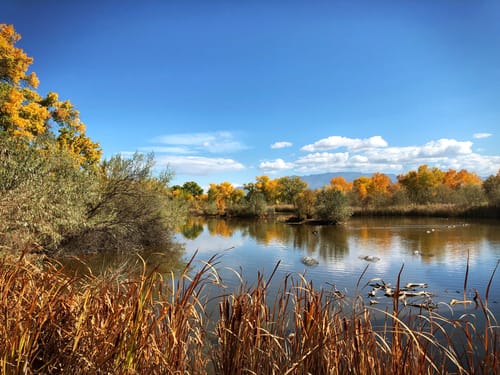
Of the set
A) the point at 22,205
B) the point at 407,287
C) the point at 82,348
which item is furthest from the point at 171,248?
the point at 82,348

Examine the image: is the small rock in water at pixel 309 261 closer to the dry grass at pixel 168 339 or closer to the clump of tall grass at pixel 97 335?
the dry grass at pixel 168 339

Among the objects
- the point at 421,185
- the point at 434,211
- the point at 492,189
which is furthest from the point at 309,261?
the point at 421,185

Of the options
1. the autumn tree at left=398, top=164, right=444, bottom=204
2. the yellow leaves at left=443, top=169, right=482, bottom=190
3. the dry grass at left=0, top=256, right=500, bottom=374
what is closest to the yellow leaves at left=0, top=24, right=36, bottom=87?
the dry grass at left=0, top=256, right=500, bottom=374

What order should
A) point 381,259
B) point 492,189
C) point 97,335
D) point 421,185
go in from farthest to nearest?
1. point 421,185
2. point 492,189
3. point 381,259
4. point 97,335

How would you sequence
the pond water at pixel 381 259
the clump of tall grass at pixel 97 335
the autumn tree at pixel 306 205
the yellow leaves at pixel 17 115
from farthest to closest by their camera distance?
the autumn tree at pixel 306 205
the yellow leaves at pixel 17 115
the pond water at pixel 381 259
the clump of tall grass at pixel 97 335

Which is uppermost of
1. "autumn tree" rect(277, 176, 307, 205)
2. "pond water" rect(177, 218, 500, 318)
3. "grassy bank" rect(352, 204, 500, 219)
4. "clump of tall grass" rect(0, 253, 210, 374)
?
"autumn tree" rect(277, 176, 307, 205)

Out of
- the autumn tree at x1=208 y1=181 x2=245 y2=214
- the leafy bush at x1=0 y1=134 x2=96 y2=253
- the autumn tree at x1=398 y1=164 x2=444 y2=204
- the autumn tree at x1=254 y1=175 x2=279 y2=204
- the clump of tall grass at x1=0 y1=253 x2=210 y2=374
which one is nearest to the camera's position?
the clump of tall grass at x1=0 y1=253 x2=210 y2=374

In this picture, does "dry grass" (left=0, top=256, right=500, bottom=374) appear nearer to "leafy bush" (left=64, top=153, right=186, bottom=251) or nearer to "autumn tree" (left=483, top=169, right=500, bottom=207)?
"leafy bush" (left=64, top=153, right=186, bottom=251)

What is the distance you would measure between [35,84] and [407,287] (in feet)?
61.5

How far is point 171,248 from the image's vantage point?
64.8 ft

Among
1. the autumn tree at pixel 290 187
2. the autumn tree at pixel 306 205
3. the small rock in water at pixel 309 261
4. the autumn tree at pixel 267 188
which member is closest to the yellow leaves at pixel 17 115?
the small rock in water at pixel 309 261

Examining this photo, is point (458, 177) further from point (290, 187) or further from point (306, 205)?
point (306, 205)

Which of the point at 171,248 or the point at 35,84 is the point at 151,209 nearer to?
the point at 171,248

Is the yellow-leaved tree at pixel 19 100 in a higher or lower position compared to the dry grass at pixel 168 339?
higher
